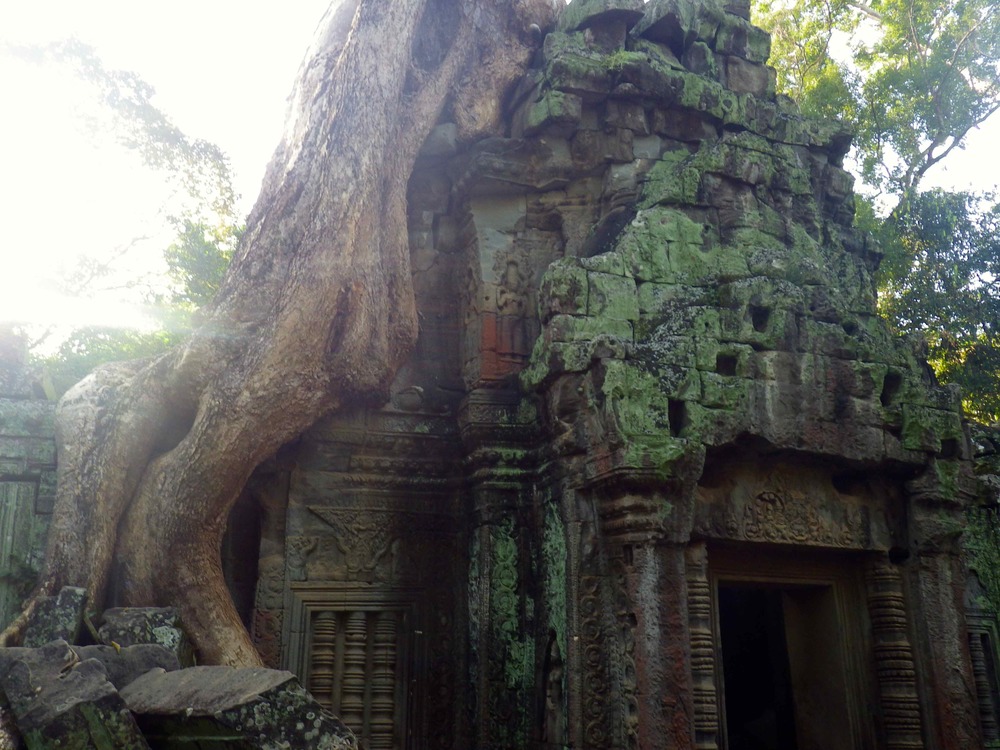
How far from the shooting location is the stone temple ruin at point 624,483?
5605mm

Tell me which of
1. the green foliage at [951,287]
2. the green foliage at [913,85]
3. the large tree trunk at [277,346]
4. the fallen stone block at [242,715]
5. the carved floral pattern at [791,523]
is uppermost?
the green foliage at [913,85]

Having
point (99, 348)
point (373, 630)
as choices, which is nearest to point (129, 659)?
point (373, 630)

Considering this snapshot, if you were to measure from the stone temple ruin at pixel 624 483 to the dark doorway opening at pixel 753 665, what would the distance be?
50 centimetres

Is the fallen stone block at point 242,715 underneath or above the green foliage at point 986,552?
underneath

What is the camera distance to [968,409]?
12648mm

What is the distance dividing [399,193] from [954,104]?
1083cm

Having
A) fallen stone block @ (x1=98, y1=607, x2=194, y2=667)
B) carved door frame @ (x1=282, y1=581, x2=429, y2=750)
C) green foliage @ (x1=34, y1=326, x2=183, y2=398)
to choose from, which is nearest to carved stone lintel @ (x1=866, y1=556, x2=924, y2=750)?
carved door frame @ (x1=282, y1=581, x2=429, y2=750)

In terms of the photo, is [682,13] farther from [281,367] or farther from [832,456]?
[281,367]

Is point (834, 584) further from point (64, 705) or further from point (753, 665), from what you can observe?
point (64, 705)

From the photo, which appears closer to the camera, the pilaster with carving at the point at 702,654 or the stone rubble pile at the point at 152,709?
the stone rubble pile at the point at 152,709

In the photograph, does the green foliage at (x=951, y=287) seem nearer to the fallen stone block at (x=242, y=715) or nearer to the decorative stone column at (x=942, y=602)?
the decorative stone column at (x=942, y=602)

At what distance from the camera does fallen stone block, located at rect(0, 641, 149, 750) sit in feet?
11.9

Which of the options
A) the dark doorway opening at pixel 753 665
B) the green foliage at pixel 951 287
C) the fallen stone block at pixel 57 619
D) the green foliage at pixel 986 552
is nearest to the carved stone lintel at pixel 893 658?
the dark doorway opening at pixel 753 665

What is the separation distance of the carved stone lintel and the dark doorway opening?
138cm
